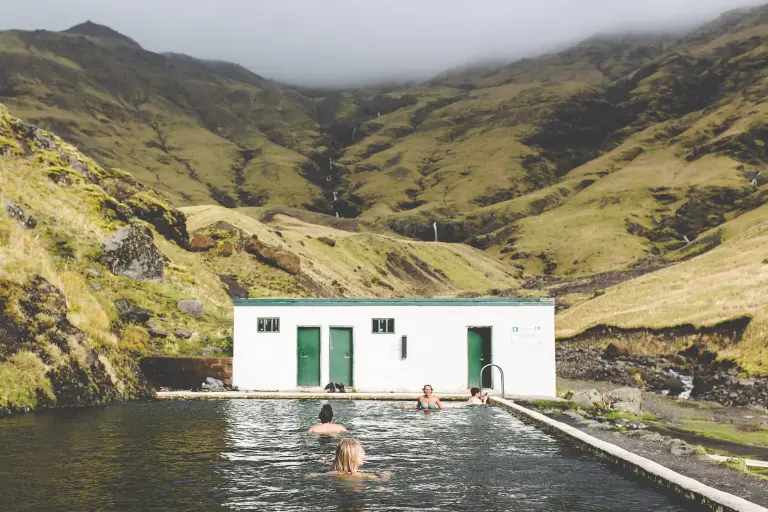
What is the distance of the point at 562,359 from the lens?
62.2 meters

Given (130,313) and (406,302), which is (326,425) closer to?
(406,302)

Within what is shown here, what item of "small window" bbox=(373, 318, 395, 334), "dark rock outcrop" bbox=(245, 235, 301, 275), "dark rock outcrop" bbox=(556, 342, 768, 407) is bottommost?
"dark rock outcrop" bbox=(556, 342, 768, 407)

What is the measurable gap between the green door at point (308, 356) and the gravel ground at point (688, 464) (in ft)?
51.9

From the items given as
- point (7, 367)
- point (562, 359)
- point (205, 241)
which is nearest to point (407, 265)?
point (205, 241)

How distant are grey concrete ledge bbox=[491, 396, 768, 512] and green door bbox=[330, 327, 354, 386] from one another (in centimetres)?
1374

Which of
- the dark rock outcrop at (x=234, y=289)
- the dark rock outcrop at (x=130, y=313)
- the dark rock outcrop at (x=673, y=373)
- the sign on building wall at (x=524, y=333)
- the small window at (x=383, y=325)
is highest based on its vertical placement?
the dark rock outcrop at (x=234, y=289)

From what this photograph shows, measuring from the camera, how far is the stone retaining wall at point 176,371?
34375mm

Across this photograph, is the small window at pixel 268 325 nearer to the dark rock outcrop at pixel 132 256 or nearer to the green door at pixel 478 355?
the green door at pixel 478 355

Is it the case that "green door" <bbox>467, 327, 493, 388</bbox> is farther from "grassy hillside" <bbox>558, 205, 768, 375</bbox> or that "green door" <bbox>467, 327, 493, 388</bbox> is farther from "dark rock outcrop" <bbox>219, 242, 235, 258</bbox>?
"dark rock outcrop" <bbox>219, 242, 235, 258</bbox>

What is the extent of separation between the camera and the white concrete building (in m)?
35.2

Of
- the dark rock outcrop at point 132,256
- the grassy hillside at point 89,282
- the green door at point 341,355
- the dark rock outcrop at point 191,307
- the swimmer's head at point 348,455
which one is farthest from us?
the dark rock outcrop at point 132,256

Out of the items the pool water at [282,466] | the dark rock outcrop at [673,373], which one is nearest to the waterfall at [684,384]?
the dark rock outcrop at [673,373]

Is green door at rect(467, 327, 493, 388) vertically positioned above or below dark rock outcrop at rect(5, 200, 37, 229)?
below

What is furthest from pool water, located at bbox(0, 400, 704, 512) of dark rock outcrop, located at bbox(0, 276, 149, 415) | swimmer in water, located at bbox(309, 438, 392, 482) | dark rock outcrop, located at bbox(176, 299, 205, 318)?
dark rock outcrop, located at bbox(176, 299, 205, 318)
